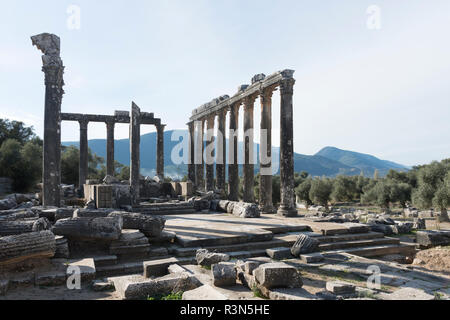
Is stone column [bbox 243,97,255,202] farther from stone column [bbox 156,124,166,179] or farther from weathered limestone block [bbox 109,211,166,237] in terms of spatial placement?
stone column [bbox 156,124,166,179]

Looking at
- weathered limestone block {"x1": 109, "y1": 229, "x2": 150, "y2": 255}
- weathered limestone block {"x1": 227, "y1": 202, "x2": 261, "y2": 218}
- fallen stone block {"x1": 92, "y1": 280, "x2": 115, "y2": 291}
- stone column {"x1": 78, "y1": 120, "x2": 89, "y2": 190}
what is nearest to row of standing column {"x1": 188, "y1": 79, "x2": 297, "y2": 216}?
weathered limestone block {"x1": 227, "y1": 202, "x2": 261, "y2": 218}

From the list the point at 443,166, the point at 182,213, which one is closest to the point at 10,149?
the point at 182,213

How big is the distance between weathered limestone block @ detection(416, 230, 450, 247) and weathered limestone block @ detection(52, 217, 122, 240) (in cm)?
1025

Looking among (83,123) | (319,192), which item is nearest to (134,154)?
(83,123)

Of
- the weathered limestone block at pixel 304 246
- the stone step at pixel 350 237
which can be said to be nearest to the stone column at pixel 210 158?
the stone step at pixel 350 237

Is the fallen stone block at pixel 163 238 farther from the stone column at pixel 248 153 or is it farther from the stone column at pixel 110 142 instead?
the stone column at pixel 110 142

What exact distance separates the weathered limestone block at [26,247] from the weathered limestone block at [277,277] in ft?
14.1

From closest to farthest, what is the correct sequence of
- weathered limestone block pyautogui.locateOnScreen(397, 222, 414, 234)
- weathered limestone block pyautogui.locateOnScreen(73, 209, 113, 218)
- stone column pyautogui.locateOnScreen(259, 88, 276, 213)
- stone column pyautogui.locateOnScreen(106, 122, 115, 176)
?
weathered limestone block pyautogui.locateOnScreen(73, 209, 113, 218) → weathered limestone block pyautogui.locateOnScreen(397, 222, 414, 234) → stone column pyautogui.locateOnScreen(259, 88, 276, 213) → stone column pyautogui.locateOnScreen(106, 122, 115, 176)

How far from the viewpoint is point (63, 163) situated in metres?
34.2

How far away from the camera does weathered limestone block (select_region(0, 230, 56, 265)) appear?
5723 mm

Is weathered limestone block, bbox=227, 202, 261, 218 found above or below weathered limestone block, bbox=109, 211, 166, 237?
below

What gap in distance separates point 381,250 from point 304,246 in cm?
330

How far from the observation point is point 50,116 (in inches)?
503

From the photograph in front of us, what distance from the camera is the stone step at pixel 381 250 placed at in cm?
917
